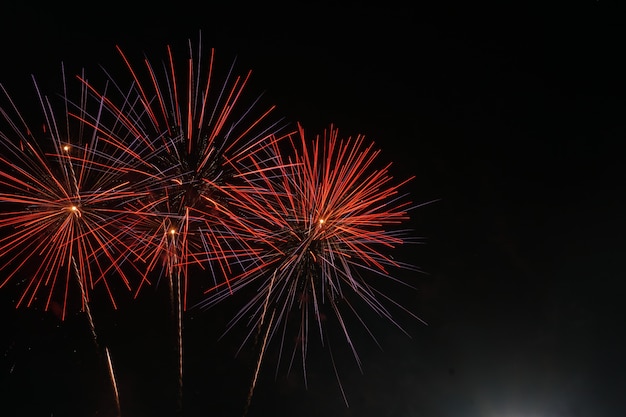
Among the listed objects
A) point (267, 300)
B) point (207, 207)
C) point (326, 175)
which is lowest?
point (267, 300)

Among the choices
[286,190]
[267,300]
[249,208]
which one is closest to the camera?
[249,208]

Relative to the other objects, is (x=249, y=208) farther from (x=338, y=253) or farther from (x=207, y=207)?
(x=338, y=253)

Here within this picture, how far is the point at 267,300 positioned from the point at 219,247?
81.7 inches

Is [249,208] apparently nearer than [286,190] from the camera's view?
Yes

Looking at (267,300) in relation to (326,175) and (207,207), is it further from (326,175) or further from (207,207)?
(326,175)

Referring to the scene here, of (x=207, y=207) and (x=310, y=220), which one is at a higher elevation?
(x=207, y=207)

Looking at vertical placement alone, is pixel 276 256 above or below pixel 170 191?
below

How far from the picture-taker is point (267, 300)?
12.2m

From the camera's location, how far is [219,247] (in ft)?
35.2

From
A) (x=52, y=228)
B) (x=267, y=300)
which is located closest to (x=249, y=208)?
(x=267, y=300)

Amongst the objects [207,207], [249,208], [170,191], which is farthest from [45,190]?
[249,208]

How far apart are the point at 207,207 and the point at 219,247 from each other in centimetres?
122

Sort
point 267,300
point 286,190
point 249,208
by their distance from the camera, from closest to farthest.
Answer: point 249,208, point 286,190, point 267,300

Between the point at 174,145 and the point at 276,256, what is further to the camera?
the point at 276,256
